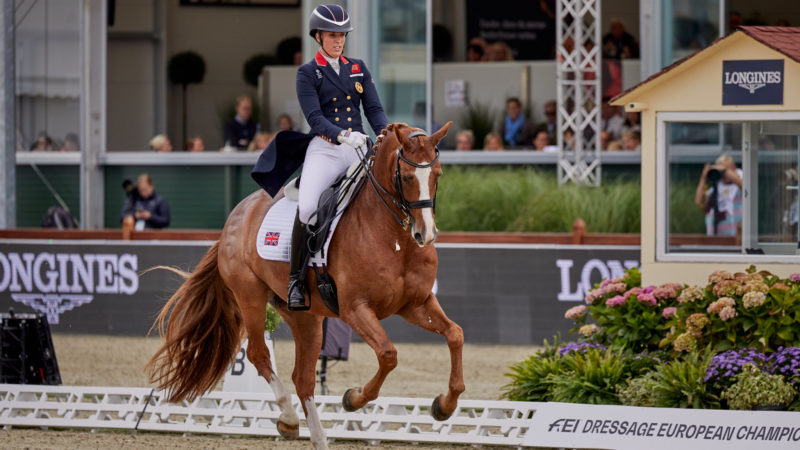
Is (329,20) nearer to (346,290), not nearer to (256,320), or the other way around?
(346,290)

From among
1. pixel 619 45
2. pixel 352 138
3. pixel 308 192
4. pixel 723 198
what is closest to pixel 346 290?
pixel 308 192

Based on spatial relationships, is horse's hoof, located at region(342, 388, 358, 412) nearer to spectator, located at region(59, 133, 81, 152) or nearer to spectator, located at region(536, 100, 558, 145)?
spectator, located at region(536, 100, 558, 145)

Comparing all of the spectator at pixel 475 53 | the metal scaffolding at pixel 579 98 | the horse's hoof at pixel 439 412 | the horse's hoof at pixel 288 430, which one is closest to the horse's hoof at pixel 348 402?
the horse's hoof at pixel 439 412

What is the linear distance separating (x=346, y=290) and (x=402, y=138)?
1.00 meters

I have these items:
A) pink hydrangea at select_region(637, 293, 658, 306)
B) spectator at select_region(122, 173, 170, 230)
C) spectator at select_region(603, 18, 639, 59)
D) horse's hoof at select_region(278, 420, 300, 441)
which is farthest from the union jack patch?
spectator at select_region(603, 18, 639, 59)

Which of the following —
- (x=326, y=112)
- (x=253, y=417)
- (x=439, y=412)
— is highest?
(x=326, y=112)

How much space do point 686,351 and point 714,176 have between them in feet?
9.46

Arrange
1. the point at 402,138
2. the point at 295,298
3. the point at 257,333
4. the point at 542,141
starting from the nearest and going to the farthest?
the point at 402,138
the point at 295,298
the point at 257,333
the point at 542,141

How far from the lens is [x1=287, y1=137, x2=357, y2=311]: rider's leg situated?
7438 millimetres

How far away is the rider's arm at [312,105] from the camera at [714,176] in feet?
14.4

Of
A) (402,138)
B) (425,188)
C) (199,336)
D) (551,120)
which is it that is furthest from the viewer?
(551,120)

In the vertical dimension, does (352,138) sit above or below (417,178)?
above

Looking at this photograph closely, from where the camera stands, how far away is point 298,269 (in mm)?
7477

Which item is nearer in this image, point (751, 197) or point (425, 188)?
point (425, 188)
